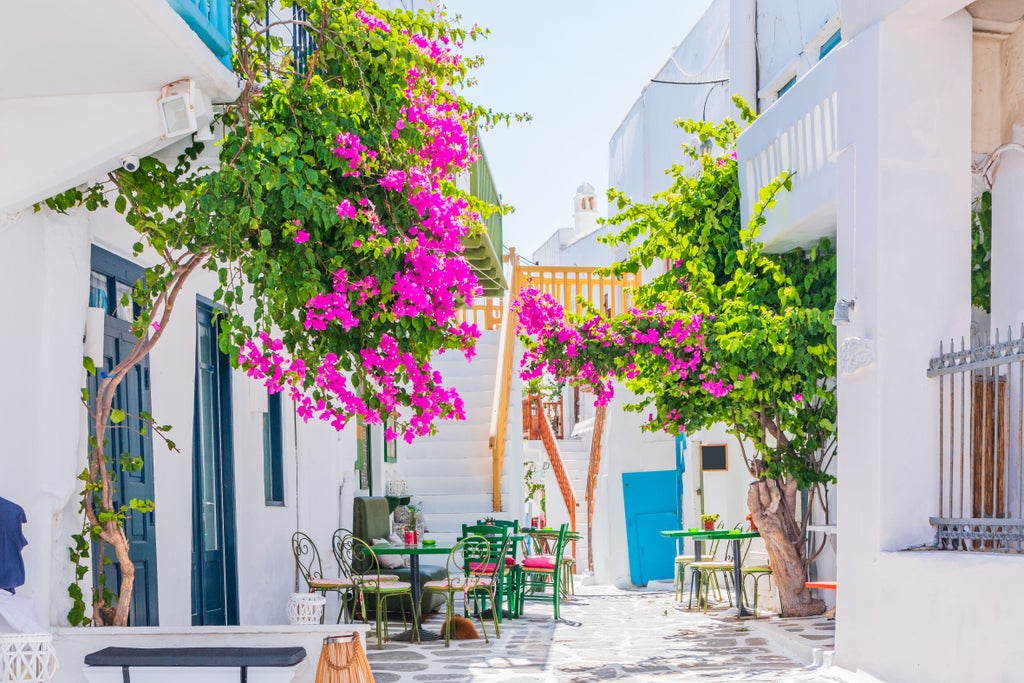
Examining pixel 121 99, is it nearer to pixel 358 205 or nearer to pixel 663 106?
pixel 358 205

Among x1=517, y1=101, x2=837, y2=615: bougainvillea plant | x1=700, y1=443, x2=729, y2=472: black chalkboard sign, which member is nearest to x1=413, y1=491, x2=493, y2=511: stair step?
x1=700, y1=443, x2=729, y2=472: black chalkboard sign

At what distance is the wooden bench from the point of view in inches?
227

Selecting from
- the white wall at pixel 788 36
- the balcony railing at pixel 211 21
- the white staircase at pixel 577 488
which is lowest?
the white staircase at pixel 577 488

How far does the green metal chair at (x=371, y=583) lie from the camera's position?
10430 millimetres

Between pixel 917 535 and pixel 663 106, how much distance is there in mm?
13750

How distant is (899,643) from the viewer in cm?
696

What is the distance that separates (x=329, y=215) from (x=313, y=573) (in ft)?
20.9

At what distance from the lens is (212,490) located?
936cm

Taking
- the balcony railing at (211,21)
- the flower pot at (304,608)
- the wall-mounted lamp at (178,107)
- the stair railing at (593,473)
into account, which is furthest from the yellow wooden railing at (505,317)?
the wall-mounted lamp at (178,107)

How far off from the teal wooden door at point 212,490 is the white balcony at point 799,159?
16.0ft

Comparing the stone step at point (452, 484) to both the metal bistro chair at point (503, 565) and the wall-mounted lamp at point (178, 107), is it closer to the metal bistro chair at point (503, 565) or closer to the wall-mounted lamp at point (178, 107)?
the metal bistro chair at point (503, 565)

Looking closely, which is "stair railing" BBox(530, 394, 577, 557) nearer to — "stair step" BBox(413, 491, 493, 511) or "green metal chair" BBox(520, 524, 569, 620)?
"stair step" BBox(413, 491, 493, 511)

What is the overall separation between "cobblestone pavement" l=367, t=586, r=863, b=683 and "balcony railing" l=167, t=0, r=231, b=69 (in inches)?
185

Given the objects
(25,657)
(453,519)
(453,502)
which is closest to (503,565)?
(453,519)
